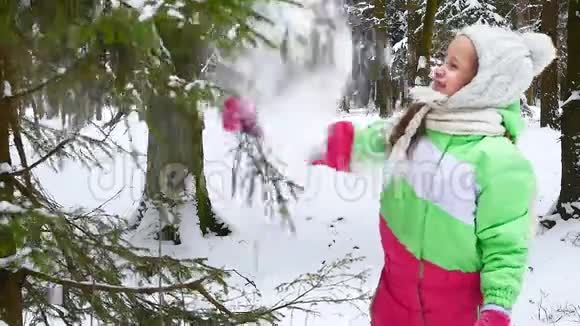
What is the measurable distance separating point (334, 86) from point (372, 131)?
10.4 inches

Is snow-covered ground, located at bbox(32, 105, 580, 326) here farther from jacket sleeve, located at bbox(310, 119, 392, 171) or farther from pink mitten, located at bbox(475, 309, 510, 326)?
pink mitten, located at bbox(475, 309, 510, 326)

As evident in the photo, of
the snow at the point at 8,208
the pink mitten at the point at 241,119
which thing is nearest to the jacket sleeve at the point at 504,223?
the pink mitten at the point at 241,119

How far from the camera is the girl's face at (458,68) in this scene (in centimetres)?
224

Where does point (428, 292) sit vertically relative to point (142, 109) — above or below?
below

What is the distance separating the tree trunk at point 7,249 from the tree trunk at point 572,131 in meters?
7.05

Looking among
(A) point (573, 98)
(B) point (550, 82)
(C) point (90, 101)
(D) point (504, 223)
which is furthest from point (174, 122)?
(B) point (550, 82)

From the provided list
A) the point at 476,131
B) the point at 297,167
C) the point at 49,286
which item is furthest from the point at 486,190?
the point at 49,286

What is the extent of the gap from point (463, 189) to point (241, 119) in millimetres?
812

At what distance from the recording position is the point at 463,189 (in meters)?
2.17

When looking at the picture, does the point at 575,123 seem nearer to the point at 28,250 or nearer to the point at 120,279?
the point at 120,279

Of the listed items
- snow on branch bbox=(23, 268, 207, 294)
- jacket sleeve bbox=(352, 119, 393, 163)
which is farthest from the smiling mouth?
snow on branch bbox=(23, 268, 207, 294)

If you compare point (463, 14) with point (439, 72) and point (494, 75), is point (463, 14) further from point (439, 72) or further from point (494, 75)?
point (494, 75)

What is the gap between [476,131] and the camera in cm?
216

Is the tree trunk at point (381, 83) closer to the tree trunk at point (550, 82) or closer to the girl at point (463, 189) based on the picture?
the tree trunk at point (550, 82)
